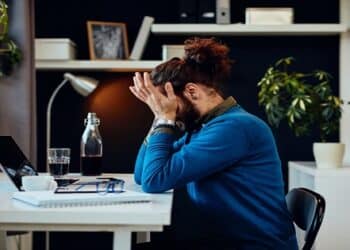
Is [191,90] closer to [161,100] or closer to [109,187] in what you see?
[161,100]

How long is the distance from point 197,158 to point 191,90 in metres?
0.30

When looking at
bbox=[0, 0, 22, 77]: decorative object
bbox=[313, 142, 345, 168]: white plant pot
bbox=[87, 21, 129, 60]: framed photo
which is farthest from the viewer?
bbox=[87, 21, 129, 60]: framed photo

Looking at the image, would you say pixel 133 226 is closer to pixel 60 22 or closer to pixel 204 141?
pixel 204 141

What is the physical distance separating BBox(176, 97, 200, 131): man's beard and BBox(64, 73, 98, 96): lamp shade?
60.4 inches

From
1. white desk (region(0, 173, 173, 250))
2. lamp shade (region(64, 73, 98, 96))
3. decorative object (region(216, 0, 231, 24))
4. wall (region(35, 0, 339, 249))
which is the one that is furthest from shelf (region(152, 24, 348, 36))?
white desk (region(0, 173, 173, 250))

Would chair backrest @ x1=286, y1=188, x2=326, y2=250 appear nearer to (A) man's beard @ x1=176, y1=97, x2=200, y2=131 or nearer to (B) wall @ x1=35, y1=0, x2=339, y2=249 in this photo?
(A) man's beard @ x1=176, y1=97, x2=200, y2=131

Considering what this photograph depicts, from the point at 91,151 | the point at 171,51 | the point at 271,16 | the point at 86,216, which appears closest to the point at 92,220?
Result: the point at 86,216

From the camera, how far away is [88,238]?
11.2 ft

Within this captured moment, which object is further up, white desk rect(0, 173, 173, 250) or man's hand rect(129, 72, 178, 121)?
man's hand rect(129, 72, 178, 121)

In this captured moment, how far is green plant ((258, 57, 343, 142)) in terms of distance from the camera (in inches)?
A: 111

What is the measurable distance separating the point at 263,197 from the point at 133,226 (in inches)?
19.0

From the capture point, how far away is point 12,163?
1780 mm

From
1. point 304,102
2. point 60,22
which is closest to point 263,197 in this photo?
point 304,102

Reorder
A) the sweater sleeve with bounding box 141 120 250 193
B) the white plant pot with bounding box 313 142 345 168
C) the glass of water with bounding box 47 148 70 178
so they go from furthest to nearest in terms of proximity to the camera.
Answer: the white plant pot with bounding box 313 142 345 168 < the glass of water with bounding box 47 148 70 178 < the sweater sleeve with bounding box 141 120 250 193
